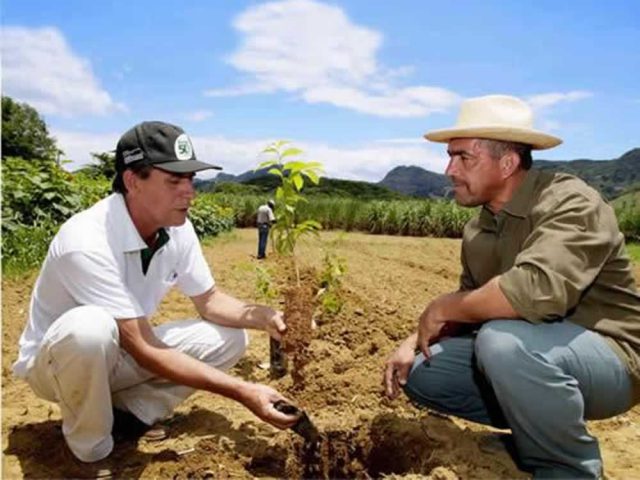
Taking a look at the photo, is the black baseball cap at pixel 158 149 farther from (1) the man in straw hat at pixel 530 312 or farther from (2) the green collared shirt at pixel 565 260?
(2) the green collared shirt at pixel 565 260

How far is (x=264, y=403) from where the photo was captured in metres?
2.20

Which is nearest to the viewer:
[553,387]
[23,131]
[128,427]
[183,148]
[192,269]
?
[553,387]

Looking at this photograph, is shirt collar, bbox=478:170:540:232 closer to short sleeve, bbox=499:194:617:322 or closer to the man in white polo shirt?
short sleeve, bbox=499:194:617:322

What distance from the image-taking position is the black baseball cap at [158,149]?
96.0 inches

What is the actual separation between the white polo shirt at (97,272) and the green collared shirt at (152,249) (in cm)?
2

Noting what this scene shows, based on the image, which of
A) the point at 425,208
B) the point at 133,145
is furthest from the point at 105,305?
the point at 425,208

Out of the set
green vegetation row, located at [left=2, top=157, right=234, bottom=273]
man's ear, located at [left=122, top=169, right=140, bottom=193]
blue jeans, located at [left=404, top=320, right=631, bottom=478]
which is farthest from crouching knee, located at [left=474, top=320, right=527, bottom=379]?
green vegetation row, located at [left=2, top=157, right=234, bottom=273]

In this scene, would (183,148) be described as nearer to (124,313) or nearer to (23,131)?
(124,313)

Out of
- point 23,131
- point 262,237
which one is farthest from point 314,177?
point 23,131

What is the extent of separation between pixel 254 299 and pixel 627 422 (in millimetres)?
3476

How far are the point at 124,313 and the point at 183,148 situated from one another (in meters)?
0.70

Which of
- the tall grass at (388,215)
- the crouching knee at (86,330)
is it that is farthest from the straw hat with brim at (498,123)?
the tall grass at (388,215)

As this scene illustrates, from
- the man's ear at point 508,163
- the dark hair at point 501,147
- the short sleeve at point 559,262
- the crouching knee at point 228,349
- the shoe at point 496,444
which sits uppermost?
the dark hair at point 501,147

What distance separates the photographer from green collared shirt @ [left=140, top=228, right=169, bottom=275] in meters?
2.59
